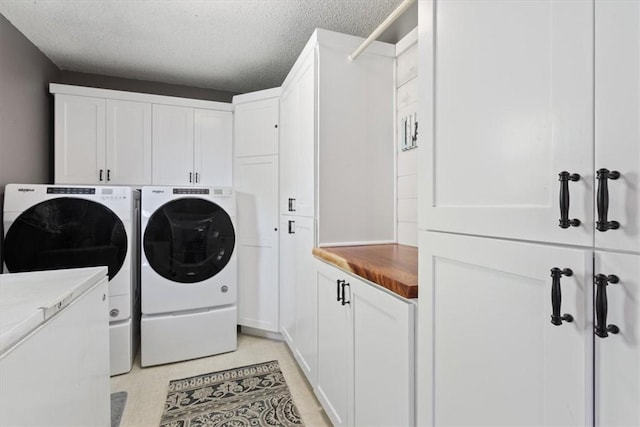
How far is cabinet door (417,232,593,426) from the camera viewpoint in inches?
21.2

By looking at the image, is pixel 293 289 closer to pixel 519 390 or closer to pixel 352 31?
pixel 519 390

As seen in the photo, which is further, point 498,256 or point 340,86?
point 340,86

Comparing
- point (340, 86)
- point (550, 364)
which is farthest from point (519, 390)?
point (340, 86)

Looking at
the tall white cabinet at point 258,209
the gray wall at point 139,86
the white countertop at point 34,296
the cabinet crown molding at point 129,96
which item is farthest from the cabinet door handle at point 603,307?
the gray wall at point 139,86

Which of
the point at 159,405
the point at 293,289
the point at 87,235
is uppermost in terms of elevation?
the point at 87,235

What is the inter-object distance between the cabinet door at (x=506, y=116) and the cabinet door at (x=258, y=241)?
73.6 inches

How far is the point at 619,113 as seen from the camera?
48 centimetres

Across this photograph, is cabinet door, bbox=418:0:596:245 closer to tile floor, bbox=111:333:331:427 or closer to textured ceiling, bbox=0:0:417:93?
textured ceiling, bbox=0:0:417:93

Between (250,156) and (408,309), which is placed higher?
(250,156)

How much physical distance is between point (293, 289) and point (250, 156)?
1.25 metres

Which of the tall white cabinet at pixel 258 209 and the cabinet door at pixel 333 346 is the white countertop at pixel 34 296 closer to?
the cabinet door at pixel 333 346

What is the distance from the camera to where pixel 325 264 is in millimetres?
1607

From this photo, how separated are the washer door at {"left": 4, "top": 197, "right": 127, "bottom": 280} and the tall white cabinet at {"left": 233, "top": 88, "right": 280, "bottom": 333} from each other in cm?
94

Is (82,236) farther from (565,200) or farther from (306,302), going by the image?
(565,200)
